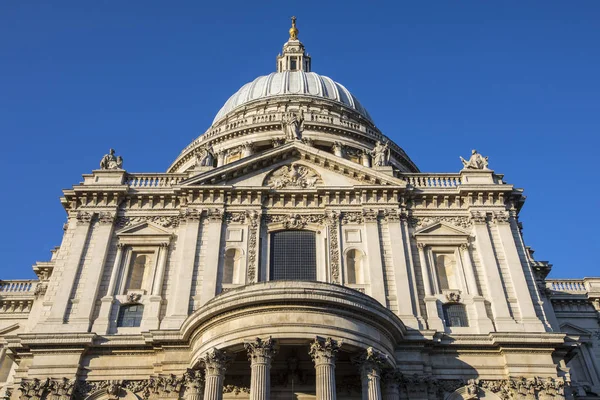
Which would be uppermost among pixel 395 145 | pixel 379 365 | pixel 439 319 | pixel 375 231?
pixel 395 145

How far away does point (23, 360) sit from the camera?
27844 mm

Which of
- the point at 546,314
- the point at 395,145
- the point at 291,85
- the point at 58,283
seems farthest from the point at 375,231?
the point at 291,85

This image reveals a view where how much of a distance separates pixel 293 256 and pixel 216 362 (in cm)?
864

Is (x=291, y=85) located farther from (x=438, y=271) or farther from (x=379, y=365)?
(x=379, y=365)

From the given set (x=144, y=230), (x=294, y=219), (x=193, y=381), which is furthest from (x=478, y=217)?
(x=144, y=230)

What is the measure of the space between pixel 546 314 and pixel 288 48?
45030mm

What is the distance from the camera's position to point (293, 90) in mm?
57625

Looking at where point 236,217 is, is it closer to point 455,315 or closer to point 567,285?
point 455,315

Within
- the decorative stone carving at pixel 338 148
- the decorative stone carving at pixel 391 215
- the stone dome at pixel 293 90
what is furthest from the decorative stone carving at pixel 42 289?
the stone dome at pixel 293 90

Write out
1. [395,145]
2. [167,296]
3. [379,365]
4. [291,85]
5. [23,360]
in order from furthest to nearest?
[291,85]
[395,145]
[167,296]
[23,360]
[379,365]

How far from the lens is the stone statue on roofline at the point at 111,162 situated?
35.2 meters

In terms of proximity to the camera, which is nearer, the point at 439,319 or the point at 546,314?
the point at 439,319

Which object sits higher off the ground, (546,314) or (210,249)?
(210,249)

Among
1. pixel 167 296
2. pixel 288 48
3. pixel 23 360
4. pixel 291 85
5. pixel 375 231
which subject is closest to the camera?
pixel 23 360
